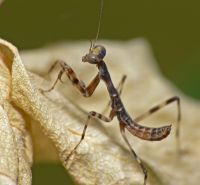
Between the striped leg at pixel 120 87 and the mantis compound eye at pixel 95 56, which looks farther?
the striped leg at pixel 120 87

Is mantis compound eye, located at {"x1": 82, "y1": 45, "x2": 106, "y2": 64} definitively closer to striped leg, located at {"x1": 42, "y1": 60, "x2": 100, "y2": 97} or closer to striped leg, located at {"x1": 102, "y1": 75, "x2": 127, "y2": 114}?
striped leg, located at {"x1": 42, "y1": 60, "x2": 100, "y2": 97}

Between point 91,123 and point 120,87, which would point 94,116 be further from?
point 120,87

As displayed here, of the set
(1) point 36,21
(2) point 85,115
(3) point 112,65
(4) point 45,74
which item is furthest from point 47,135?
(3) point 112,65

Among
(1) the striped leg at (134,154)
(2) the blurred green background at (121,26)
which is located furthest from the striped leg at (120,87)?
(2) the blurred green background at (121,26)

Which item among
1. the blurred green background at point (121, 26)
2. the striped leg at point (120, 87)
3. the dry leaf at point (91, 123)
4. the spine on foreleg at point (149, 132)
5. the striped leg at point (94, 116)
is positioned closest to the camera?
the dry leaf at point (91, 123)

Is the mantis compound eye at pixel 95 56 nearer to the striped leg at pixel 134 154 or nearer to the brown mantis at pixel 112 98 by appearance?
the brown mantis at pixel 112 98

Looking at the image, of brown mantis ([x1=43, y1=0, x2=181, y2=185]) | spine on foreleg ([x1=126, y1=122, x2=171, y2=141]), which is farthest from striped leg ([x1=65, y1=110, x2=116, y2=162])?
spine on foreleg ([x1=126, y1=122, x2=171, y2=141])
